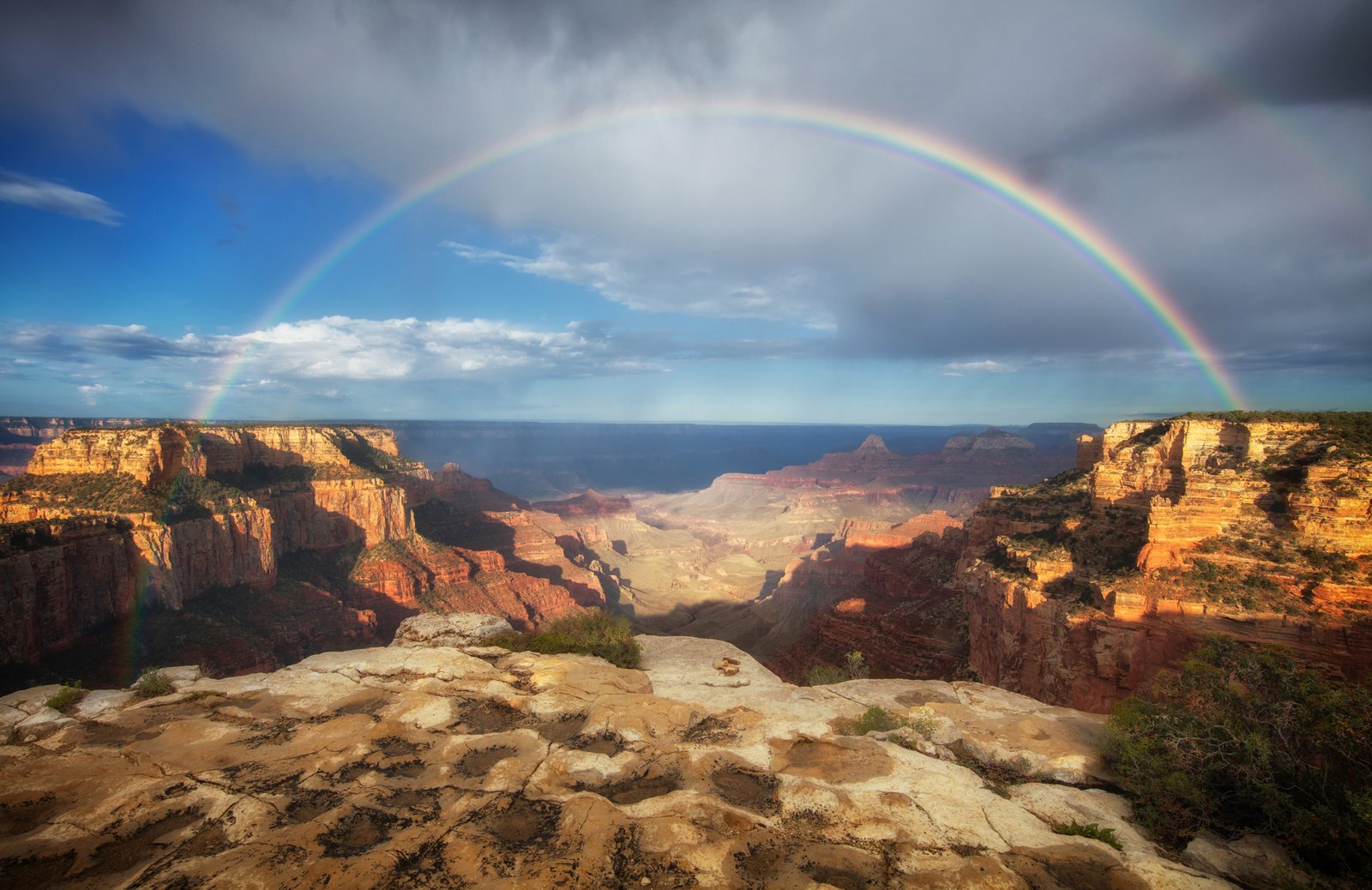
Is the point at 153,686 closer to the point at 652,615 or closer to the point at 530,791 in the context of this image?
the point at 530,791

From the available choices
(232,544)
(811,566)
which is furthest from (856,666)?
(232,544)

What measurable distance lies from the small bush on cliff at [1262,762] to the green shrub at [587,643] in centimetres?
1189

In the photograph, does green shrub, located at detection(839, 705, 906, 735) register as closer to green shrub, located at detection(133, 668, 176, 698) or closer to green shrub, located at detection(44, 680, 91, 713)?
green shrub, located at detection(133, 668, 176, 698)

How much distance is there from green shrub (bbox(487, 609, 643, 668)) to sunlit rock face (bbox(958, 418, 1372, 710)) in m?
18.3

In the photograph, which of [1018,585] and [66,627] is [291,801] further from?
[66,627]

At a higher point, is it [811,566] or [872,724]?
[872,724]

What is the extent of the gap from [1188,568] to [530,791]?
27.5 m

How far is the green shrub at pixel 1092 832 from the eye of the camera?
830 centimetres

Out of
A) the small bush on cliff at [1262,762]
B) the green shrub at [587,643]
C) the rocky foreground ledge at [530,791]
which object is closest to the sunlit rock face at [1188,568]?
the small bush on cliff at [1262,762]

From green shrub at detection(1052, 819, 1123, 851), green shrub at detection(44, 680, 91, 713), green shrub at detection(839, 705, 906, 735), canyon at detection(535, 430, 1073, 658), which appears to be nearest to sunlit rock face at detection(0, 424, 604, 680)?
canyon at detection(535, 430, 1073, 658)

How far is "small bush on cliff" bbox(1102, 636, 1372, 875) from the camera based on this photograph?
324 inches

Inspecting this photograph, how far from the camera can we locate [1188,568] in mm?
24094

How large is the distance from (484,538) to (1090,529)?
72857mm

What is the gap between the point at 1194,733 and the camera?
34.3 ft
